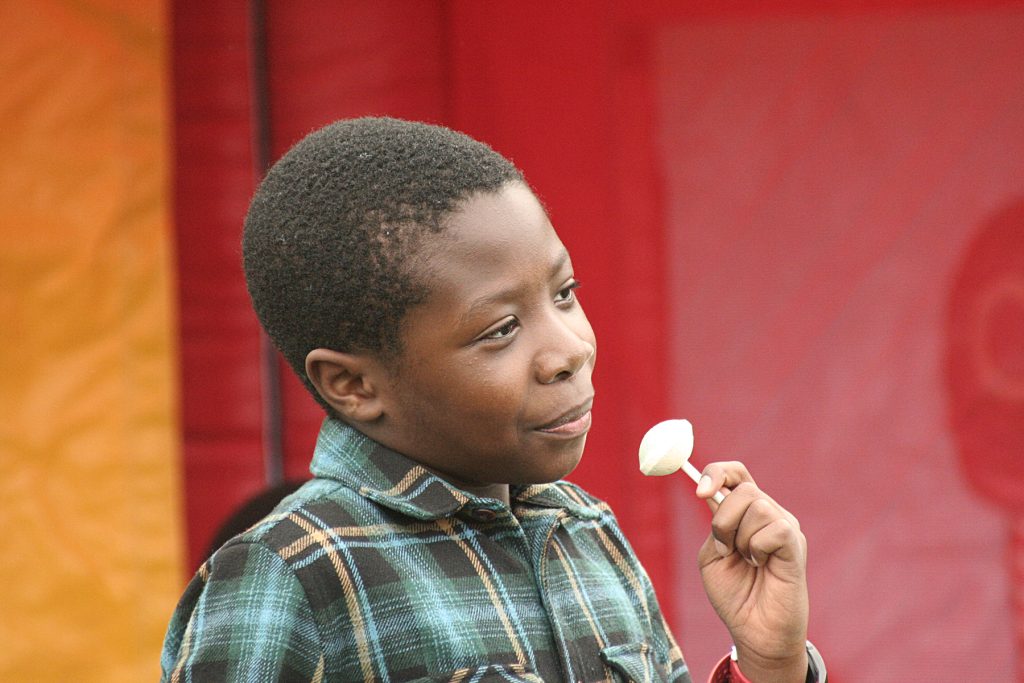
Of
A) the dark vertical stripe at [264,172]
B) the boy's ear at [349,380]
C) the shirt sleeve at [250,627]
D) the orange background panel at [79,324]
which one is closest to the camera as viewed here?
the shirt sleeve at [250,627]

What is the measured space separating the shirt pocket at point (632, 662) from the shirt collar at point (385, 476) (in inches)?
6.4

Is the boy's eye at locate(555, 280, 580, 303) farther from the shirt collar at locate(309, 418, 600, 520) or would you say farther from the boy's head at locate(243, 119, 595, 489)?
the shirt collar at locate(309, 418, 600, 520)

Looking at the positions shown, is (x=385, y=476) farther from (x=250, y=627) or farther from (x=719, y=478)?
(x=719, y=478)

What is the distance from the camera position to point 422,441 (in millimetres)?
1035

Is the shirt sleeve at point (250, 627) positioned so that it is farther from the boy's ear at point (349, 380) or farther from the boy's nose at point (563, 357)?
the boy's nose at point (563, 357)

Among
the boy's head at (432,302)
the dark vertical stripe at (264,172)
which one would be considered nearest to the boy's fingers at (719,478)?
the boy's head at (432,302)

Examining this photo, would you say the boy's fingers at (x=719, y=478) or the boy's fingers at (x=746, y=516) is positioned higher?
the boy's fingers at (x=719, y=478)

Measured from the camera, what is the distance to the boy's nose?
3.28ft

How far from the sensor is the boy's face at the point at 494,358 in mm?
995

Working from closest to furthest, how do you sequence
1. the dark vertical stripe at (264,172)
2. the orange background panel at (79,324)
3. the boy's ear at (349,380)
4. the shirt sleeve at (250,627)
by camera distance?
the shirt sleeve at (250,627), the boy's ear at (349,380), the orange background panel at (79,324), the dark vertical stripe at (264,172)

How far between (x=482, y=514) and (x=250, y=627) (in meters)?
0.22

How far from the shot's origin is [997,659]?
1.98m

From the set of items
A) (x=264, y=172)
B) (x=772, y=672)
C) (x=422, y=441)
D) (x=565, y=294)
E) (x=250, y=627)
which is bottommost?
(x=772, y=672)

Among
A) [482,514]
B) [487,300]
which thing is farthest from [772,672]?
[487,300]
